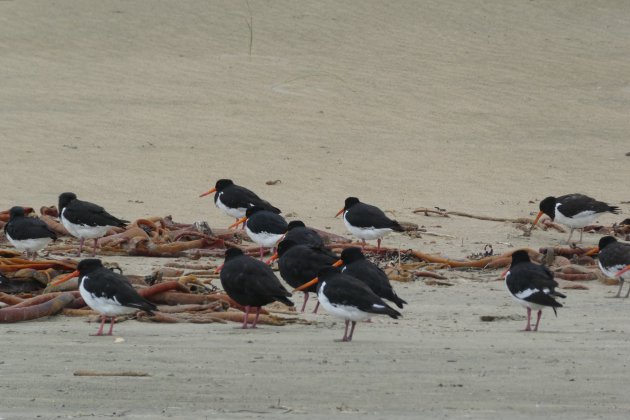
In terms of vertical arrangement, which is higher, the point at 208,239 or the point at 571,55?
the point at 571,55

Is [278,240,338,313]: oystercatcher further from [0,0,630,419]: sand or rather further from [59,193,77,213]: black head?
[59,193,77,213]: black head

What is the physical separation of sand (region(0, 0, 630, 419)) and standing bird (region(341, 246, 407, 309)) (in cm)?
32

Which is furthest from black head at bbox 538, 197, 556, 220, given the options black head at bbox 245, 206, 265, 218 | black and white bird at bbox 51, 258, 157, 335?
black and white bird at bbox 51, 258, 157, 335

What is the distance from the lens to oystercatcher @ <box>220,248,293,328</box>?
938 centimetres

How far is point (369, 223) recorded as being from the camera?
13312mm

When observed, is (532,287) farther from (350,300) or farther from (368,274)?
(350,300)

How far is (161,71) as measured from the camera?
83.8 feet

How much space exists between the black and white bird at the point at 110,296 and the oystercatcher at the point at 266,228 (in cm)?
375

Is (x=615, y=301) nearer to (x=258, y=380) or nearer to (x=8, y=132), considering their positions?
(x=258, y=380)

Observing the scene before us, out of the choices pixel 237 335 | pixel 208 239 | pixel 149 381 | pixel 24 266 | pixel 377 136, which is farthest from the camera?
pixel 377 136

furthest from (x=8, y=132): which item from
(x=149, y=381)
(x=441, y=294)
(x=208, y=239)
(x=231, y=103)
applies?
A: (x=149, y=381)

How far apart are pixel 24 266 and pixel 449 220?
6.44 m

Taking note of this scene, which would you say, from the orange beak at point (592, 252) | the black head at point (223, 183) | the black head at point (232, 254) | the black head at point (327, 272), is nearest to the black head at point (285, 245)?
the black head at point (232, 254)

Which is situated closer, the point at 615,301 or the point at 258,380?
the point at 258,380
